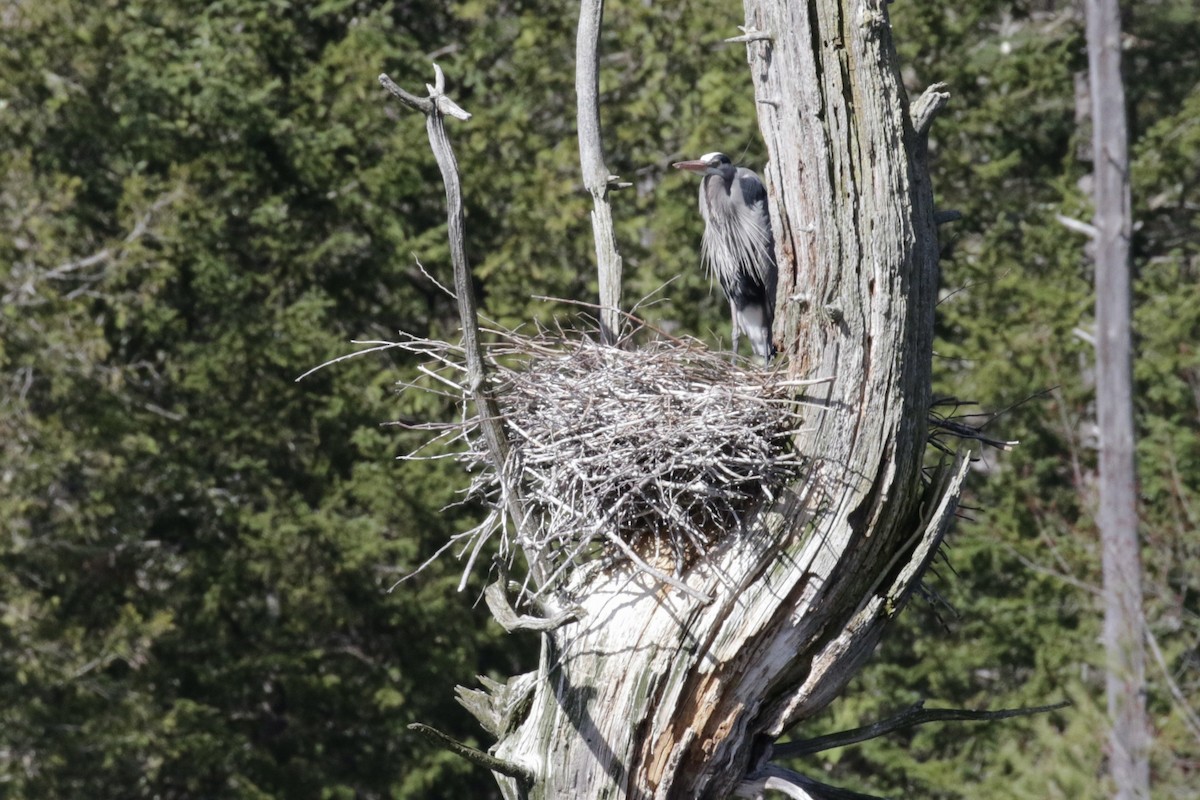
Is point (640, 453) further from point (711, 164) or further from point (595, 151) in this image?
point (711, 164)

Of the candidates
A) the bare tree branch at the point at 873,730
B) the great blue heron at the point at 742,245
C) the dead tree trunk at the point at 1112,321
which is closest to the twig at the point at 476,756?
the bare tree branch at the point at 873,730

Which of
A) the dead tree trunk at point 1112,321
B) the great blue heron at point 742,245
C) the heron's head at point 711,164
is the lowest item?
the dead tree trunk at point 1112,321

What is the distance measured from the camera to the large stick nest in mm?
5230

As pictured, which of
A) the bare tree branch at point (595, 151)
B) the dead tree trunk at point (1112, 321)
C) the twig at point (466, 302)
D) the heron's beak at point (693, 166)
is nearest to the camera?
the twig at point (466, 302)

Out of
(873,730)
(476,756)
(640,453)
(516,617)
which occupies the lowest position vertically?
(873,730)

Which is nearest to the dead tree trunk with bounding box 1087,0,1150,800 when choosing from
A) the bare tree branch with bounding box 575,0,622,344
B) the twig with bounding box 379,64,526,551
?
the bare tree branch with bounding box 575,0,622,344

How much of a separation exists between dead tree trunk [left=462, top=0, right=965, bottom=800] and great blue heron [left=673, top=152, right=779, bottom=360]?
1543mm

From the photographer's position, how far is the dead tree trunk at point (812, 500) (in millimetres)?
5203

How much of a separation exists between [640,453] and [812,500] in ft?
1.88

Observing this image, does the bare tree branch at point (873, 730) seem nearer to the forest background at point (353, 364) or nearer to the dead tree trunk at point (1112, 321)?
the forest background at point (353, 364)

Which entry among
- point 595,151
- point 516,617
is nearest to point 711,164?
point 595,151

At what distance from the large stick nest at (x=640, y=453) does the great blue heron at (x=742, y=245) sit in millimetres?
1296

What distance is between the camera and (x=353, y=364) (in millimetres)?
15156

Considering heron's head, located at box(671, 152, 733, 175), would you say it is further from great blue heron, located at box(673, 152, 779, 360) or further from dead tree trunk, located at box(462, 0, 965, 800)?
dead tree trunk, located at box(462, 0, 965, 800)
